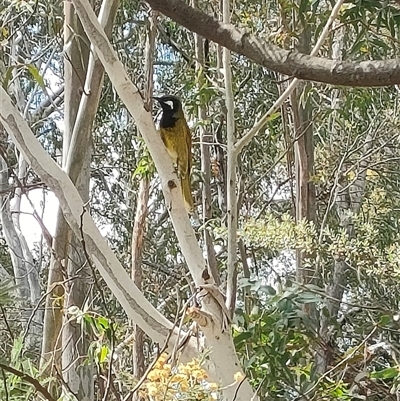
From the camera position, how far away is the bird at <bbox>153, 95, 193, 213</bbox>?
1.84 meters

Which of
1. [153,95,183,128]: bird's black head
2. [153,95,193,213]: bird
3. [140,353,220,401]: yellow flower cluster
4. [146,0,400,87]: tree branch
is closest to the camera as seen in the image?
[146,0,400,87]: tree branch

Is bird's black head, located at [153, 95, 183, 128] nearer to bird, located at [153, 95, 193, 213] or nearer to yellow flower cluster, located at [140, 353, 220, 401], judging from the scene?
bird, located at [153, 95, 193, 213]

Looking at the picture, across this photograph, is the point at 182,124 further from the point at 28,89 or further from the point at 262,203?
the point at 28,89

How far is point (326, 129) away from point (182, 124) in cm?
79

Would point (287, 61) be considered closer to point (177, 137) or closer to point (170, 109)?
point (177, 137)

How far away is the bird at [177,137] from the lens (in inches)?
72.5

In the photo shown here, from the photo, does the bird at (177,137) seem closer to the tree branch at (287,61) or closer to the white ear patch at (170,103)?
the white ear patch at (170,103)

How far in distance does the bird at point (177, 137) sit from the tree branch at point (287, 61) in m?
1.04

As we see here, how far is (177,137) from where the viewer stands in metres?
2.00

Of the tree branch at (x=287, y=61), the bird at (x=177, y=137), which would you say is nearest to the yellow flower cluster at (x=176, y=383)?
the tree branch at (x=287, y=61)

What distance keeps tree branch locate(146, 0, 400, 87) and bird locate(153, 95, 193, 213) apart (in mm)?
1041

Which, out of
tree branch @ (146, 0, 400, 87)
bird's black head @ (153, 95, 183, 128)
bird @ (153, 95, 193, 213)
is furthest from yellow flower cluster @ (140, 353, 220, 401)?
bird's black head @ (153, 95, 183, 128)

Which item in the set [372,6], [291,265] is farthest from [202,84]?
[291,265]

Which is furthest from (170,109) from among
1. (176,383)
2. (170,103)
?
(176,383)
